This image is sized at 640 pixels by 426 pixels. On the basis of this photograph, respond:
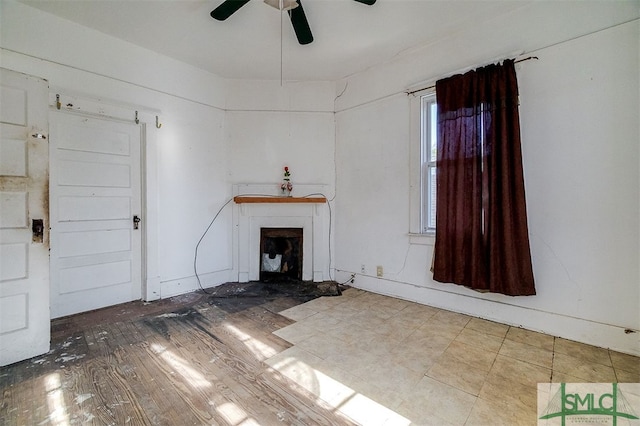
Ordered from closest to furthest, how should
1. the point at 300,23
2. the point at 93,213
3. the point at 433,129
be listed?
the point at 300,23 → the point at 93,213 → the point at 433,129

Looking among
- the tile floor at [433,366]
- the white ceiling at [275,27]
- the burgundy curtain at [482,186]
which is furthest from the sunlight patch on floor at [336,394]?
the white ceiling at [275,27]

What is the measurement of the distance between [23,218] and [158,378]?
152 cm

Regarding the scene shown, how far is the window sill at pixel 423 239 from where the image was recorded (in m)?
3.04

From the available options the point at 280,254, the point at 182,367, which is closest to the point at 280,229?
the point at 280,254

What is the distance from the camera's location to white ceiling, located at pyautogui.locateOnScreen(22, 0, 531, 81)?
8.01 feet

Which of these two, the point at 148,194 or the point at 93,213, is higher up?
the point at 148,194

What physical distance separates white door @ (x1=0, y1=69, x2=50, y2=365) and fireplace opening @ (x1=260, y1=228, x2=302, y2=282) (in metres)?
→ 2.31

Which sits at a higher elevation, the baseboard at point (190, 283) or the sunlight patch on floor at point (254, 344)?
the baseboard at point (190, 283)

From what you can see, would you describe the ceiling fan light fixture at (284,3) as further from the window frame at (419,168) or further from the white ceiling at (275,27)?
the window frame at (419,168)

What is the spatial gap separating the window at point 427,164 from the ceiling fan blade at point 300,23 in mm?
1463

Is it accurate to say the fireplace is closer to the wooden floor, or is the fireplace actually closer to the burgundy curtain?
the wooden floor

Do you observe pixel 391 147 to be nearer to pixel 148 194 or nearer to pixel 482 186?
pixel 482 186

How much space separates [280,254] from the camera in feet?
13.3

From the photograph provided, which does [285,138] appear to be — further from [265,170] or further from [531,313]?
[531,313]
